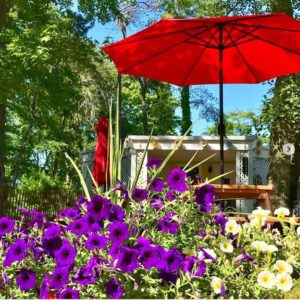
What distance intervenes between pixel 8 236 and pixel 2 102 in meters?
7.86

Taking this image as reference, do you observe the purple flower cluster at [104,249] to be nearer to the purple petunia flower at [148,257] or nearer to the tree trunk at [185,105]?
the purple petunia flower at [148,257]

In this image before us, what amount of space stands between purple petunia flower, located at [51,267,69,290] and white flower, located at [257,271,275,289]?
71 cm

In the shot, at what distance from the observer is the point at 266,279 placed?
1.69 meters

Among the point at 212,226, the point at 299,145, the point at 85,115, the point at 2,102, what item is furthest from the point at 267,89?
the point at 85,115

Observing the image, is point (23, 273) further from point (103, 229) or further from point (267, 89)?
point (267, 89)

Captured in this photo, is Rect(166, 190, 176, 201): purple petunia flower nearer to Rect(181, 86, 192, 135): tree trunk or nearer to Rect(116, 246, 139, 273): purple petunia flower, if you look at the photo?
Rect(116, 246, 139, 273): purple petunia flower

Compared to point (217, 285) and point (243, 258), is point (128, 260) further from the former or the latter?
point (243, 258)

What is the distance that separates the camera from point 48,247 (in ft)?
5.82

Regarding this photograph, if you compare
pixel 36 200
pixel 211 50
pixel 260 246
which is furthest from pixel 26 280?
Answer: pixel 36 200

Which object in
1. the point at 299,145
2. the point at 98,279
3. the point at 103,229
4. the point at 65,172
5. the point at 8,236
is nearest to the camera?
the point at 98,279

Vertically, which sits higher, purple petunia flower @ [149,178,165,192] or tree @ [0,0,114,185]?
tree @ [0,0,114,185]

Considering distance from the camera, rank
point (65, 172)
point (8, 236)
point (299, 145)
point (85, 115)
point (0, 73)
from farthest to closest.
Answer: point (65, 172) → point (85, 115) → point (299, 145) → point (0, 73) → point (8, 236)

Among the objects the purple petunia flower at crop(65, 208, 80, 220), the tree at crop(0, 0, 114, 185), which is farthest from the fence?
the purple petunia flower at crop(65, 208, 80, 220)

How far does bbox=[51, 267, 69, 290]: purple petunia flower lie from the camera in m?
1.65
